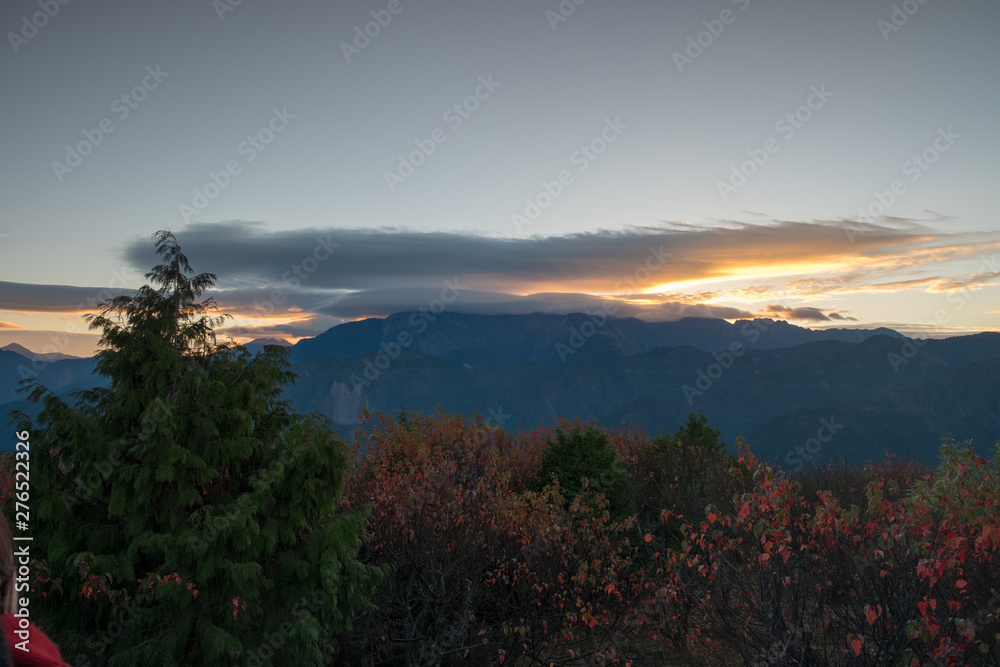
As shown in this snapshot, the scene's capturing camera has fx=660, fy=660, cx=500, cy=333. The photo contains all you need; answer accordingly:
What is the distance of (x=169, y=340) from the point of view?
9461mm

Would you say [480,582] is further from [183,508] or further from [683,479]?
[683,479]

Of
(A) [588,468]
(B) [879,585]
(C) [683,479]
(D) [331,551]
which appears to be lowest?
(C) [683,479]

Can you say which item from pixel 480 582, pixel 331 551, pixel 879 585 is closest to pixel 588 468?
pixel 480 582

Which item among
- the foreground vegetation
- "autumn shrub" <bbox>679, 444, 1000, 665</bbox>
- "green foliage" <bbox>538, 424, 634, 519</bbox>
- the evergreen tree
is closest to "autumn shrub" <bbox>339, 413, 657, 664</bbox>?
the foreground vegetation

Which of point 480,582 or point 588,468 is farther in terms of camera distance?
point 588,468

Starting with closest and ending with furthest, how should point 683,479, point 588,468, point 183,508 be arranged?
point 183,508
point 683,479
point 588,468

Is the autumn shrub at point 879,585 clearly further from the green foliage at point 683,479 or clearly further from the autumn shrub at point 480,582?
the green foliage at point 683,479

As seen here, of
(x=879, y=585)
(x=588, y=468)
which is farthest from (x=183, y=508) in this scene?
(x=588, y=468)

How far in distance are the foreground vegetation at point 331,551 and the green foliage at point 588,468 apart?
4834 millimetres

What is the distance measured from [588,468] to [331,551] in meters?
9.63

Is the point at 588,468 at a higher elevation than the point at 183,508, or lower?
lower

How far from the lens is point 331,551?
9.51 meters

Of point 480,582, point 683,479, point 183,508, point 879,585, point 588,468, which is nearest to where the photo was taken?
point 879,585

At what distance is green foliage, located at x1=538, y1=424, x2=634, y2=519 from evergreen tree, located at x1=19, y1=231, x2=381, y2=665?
8744mm
